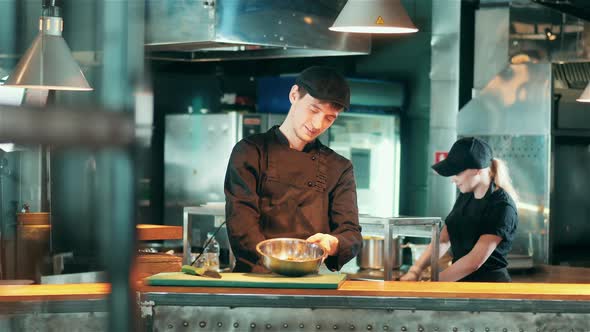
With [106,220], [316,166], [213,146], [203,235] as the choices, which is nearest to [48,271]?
[316,166]

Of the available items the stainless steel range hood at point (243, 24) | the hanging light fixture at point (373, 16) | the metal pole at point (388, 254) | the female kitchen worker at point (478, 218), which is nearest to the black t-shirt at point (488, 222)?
the female kitchen worker at point (478, 218)

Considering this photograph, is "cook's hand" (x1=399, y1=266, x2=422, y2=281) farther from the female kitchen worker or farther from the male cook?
the male cook

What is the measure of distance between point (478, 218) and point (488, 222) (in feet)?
0.24

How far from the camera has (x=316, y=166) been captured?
3592 mm

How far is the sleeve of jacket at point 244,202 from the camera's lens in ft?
11.1

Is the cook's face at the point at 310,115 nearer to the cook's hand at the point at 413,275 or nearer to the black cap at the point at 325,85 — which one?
the black cap at the point at 325,85

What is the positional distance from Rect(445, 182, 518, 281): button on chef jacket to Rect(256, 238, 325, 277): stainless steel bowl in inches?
46.3

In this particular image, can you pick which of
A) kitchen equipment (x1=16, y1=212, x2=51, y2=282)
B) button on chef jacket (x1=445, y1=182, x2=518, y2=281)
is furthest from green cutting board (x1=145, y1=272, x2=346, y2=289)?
button on chef jacket (x1=445, y1=182, x2=518, y2=281)

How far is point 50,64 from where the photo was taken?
3969 mm

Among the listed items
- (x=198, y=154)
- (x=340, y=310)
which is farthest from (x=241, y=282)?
(x=198, y=154)

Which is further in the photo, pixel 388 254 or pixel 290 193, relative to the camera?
pixel 388 254

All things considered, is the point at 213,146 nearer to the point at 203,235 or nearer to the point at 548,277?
the point at 203,235

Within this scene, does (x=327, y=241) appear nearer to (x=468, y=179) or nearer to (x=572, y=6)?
(x=468, y=179)

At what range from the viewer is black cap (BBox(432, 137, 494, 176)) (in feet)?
14.3
